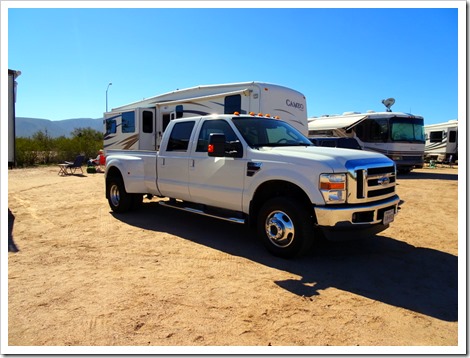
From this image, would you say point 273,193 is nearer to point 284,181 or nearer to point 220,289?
point 284,181

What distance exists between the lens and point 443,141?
971 inches

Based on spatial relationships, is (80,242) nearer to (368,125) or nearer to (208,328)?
(208,328)

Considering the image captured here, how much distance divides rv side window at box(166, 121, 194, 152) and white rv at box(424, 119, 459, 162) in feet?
75.6

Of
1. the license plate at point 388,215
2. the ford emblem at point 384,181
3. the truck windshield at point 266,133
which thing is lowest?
the license plate at point 388,215

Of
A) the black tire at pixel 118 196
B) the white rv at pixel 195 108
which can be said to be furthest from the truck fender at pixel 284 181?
the white rv at pixel 195 108

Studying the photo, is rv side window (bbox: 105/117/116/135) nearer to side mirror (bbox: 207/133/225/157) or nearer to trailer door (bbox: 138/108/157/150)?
trailer door (bbox: 138/108/157/150)

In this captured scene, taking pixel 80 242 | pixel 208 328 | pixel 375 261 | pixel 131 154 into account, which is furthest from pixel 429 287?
pixel 131 154

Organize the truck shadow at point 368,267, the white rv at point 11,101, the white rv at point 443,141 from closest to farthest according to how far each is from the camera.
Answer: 1. the truck shadow at point 368,267
2. the white rv at point 11,101
3. the white rv at point 443,141

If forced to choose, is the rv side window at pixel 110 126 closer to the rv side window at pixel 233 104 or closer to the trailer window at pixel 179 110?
the trailer window at pixel 179 110

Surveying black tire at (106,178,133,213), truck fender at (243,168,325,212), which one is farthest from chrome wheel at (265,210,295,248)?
Answer: black tire at (106,178,133,213)

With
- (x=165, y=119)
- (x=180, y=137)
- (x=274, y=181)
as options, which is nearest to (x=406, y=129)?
(x=165, y=119)

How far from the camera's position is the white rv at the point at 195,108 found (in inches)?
379

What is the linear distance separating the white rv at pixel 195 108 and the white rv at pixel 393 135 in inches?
274

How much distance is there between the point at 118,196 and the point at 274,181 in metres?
4.04
